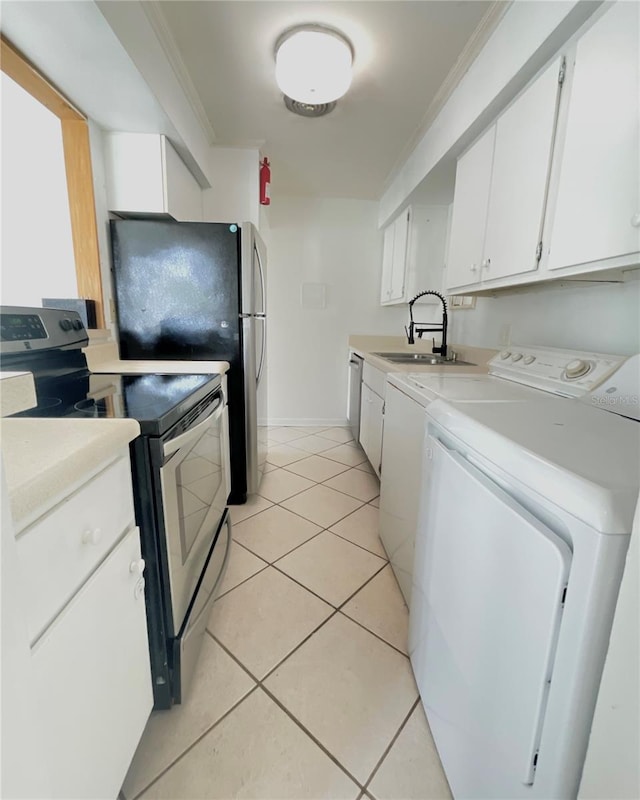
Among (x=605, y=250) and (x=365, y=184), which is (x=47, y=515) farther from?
(x=365, y=184)

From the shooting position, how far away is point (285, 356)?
3758 mm

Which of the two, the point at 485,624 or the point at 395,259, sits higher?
the point at 395,259

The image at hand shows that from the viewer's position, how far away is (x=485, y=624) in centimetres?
70

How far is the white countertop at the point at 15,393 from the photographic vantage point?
665 millimetres

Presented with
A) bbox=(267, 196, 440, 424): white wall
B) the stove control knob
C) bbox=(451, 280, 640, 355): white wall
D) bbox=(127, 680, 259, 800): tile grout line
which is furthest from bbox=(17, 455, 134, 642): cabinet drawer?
bbox=(267, 196, 440, 424): white wall

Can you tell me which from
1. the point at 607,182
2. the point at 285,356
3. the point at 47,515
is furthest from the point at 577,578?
the point at 285,356

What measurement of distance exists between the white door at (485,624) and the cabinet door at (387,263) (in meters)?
2.71

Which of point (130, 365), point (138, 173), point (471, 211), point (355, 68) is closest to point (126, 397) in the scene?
point (130, 365)

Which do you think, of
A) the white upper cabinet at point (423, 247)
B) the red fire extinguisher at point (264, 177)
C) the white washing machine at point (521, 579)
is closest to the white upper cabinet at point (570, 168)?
the white washing machine at point (521, 579)

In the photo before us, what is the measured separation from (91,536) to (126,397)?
1.78 feet

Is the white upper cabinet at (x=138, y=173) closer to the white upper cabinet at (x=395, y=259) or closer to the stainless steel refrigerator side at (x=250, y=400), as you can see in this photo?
the stainless steel refrigerator side at (x=250, y=400)

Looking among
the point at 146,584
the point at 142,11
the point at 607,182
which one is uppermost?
the point at 142,11

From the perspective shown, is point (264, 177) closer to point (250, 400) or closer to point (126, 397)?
point (250, 400)

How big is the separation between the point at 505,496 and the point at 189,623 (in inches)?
38.5
